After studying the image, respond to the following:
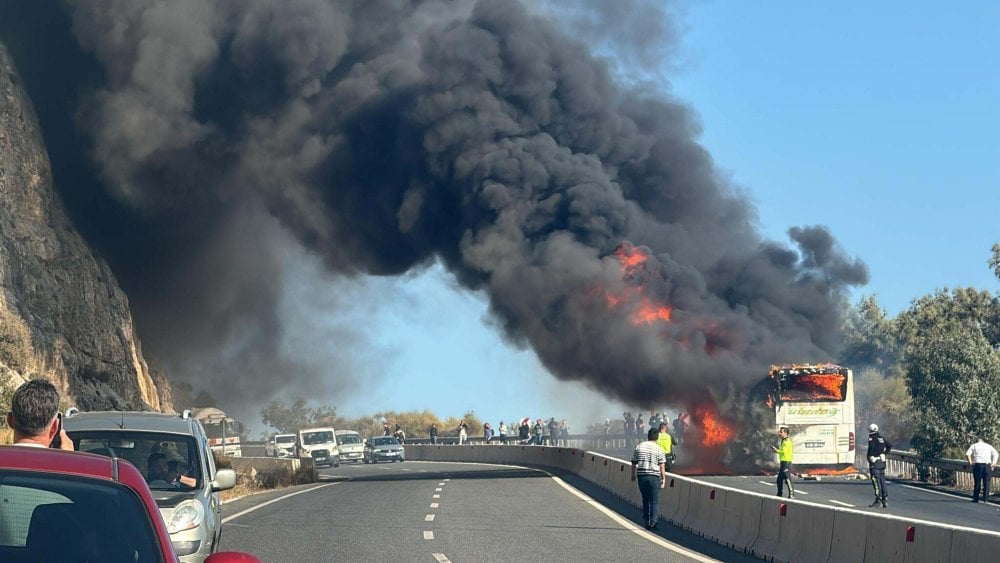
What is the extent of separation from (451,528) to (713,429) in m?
20.5

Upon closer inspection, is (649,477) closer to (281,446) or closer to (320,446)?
(320,446)

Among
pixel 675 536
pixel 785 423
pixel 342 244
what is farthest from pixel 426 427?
pixel 675 536

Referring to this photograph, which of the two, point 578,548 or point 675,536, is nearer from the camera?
point 578,548

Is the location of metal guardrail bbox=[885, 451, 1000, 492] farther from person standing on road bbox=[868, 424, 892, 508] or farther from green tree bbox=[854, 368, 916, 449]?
green tree bbox=[854, 368, 916, 449]

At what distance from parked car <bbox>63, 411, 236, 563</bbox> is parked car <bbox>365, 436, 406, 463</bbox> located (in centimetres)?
4911

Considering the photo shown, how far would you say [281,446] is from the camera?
61.7 meters

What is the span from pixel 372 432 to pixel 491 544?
Result: 99128mm

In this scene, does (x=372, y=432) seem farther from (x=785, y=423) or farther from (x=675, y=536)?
(x=675, y=536)

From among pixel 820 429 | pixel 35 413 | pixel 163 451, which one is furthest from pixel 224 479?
pixel 820 429

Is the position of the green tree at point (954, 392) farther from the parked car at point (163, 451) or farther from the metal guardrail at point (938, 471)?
the parked car at point (163, 451)

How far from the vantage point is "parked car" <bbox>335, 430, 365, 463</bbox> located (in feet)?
200

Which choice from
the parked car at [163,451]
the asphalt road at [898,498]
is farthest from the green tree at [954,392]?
the parked car at [163,451]

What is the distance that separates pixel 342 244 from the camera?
52.3 metres

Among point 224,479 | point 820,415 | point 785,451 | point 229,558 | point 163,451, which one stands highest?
point 820,415
